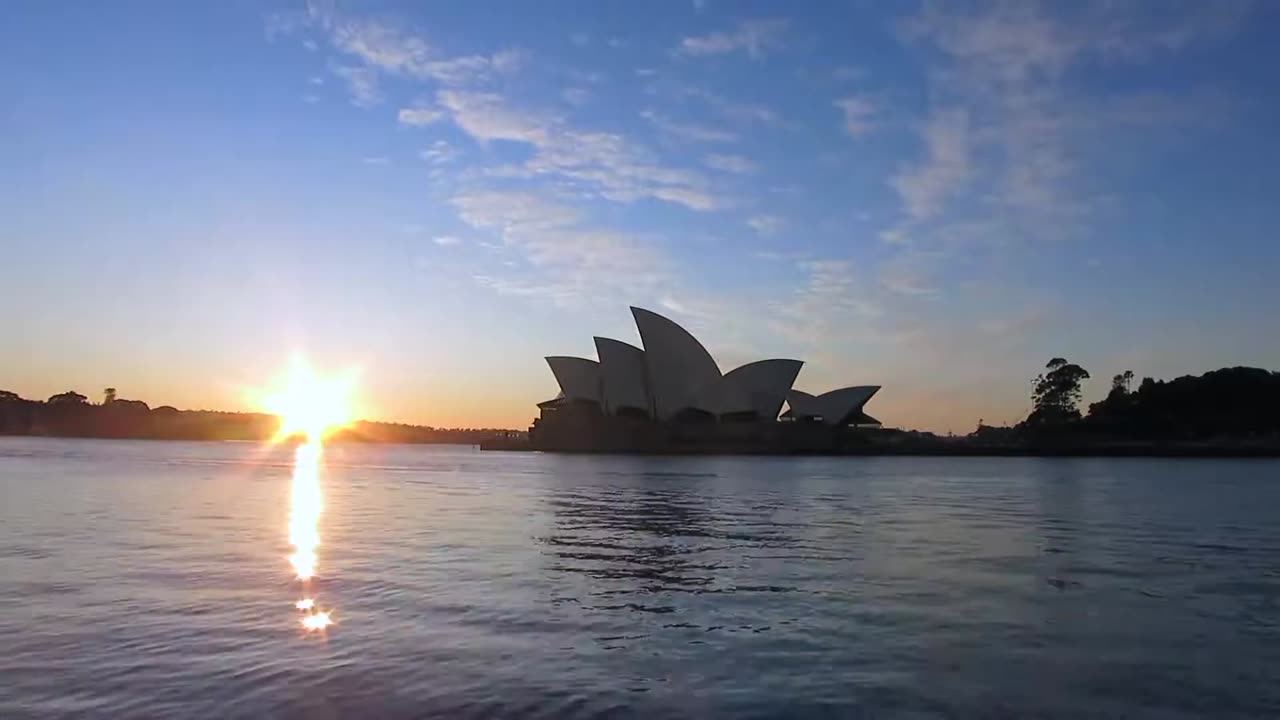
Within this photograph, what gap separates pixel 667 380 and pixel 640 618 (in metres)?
64.3

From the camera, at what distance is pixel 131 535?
1481 centimetres

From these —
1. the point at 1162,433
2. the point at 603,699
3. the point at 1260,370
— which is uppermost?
the point at 1260,370

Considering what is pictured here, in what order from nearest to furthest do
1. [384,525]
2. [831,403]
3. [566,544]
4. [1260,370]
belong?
1. [566,544]
2. [384,525]
3. [1260,370]
4. [831,403]

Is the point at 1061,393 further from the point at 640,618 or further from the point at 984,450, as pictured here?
the point at 640,618

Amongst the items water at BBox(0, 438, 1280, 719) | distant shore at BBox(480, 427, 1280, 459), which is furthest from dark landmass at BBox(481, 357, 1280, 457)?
water at BBox(0, 438, 1280, 719)

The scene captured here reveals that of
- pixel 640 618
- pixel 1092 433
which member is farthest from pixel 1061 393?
pixel 640 618

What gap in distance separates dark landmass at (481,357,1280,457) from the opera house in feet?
0.35

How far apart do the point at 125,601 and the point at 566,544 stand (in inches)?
252

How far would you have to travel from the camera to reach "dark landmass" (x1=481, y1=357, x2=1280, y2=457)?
2916 inches

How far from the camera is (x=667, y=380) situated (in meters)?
72.8

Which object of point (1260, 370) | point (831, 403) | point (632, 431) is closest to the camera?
point (632, 431)

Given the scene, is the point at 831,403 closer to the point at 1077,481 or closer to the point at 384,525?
the point at 1077,481

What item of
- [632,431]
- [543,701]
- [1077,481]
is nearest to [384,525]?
[543,701]

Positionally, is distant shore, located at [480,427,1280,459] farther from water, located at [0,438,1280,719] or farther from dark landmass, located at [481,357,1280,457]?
water, located at [0,438,1280,719]
